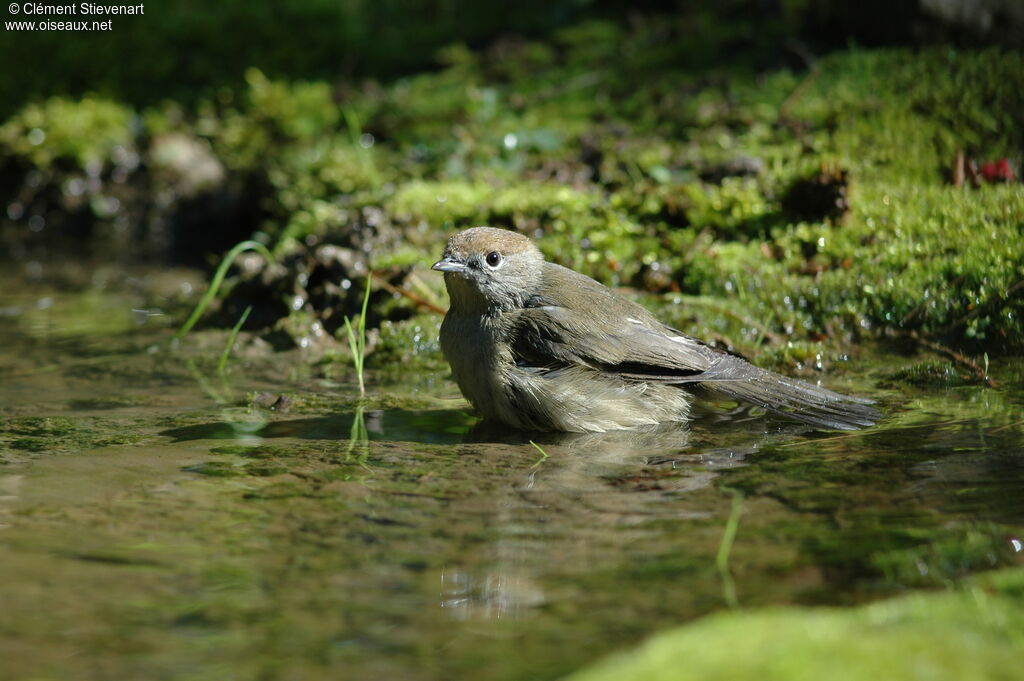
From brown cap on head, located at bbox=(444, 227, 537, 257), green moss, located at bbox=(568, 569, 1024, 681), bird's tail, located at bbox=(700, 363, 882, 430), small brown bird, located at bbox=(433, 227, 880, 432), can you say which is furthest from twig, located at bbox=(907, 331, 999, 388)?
green moss, located at bbox=(568, 569, 1024, 681)

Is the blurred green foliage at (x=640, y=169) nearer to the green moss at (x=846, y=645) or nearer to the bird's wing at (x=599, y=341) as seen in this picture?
the bird's wing at (x=599, y=341)

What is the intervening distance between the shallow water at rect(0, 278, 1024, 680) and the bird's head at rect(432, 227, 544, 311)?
62cm

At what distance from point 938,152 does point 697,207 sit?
76.8 inches

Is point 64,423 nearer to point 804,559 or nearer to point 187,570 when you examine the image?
point 187,570

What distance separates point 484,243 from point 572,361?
0.84 meters

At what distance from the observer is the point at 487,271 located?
5.43 m

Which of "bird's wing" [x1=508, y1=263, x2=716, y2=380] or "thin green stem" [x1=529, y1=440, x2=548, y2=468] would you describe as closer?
"thin green stem" [x1=529, y1=440, x2=548, y2=468]

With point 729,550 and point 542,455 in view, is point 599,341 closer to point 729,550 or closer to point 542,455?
point 542,455

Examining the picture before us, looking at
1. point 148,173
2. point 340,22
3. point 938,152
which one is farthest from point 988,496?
point 340,22

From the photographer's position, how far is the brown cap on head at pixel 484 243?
5477mm

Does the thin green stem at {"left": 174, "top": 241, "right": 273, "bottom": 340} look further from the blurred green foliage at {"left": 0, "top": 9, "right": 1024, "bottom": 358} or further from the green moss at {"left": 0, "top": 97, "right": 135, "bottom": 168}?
the green moss at {"left": 0, "top": 97, "right": 135, "bottom": 168}

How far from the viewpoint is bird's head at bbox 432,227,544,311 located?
542 cm

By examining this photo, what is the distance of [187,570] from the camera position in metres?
3.28

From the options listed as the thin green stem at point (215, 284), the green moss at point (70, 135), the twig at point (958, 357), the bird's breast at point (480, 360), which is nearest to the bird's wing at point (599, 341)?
the bird's breast at point (480, 360)
